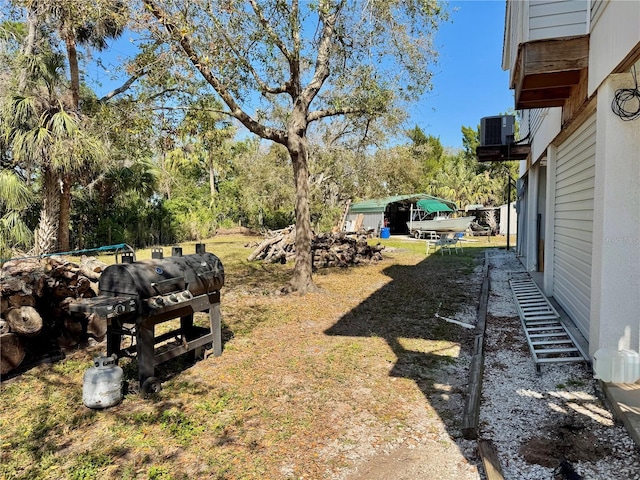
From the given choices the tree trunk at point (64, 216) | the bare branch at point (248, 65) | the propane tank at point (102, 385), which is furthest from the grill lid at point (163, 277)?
the tree trunk at point (64, 216)

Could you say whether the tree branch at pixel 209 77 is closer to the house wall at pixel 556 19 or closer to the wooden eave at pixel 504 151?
the house wall at pixel 556 19

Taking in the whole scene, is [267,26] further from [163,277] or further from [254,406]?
[254,406]

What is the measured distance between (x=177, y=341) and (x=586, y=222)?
525 centimetres

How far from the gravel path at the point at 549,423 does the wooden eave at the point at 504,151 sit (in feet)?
24.7

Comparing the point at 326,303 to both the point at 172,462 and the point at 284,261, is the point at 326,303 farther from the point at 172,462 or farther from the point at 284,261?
the point at 284,261

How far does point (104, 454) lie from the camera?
113 inches

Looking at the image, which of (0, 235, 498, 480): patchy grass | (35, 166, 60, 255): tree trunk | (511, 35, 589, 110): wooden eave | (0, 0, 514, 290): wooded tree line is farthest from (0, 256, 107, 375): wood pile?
(35, 166, 60, 255): tree trunk

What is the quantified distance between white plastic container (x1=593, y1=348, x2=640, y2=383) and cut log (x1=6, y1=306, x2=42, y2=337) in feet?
18.3

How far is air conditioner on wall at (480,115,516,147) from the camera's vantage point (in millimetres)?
11032

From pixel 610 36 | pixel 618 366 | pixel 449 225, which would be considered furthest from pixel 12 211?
pixel 449 225

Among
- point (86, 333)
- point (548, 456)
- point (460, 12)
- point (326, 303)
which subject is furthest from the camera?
point (460, 12)

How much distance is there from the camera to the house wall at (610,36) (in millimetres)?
2873

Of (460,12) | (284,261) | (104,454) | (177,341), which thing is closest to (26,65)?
(284,261)

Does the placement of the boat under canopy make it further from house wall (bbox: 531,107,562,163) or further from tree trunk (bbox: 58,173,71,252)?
tree trunk (bbox: 58,173,71,252)
